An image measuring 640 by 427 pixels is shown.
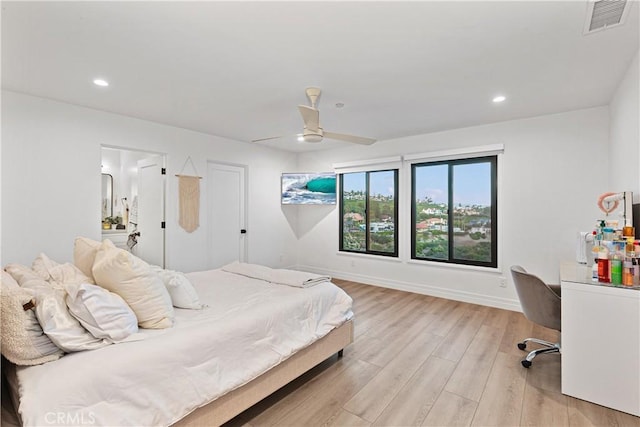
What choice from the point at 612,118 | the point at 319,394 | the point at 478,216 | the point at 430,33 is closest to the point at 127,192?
the point at 319,394

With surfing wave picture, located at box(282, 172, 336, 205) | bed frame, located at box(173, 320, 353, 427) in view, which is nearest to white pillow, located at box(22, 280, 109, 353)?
bed frame, located at box(173, 320, 353, 427)

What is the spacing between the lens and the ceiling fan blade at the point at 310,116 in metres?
2.71

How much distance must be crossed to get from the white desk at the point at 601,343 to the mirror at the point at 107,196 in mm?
6799

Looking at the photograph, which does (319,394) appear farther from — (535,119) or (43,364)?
(535,119)

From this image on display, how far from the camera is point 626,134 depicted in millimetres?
2697

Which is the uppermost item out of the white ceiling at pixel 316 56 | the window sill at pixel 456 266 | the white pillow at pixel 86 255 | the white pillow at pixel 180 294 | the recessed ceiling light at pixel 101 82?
the white ceiling at pixel 316 56

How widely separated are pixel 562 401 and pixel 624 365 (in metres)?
0.47

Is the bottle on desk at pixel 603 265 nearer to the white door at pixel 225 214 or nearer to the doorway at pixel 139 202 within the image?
the white door at pixel 225 214

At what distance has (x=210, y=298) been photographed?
2432 mm

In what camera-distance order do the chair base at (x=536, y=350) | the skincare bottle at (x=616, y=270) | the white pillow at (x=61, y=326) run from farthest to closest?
1. the chair base at (x=536, y=350)
2. the skincare bottle at (x=616, y=270)
3. the white pillow at (x=61, y=326)

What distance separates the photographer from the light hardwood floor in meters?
1.96

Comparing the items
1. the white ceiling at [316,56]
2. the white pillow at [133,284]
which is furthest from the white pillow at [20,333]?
the white ceiling at [316,56]

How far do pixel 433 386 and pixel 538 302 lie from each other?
3.80ft

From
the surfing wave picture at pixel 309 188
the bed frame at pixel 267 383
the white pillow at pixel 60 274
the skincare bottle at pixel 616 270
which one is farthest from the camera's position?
the surfing wave picture at pixel 309 188
